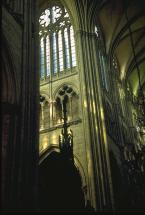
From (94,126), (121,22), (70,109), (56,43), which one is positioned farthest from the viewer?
(121,22)

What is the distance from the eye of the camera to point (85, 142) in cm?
1483

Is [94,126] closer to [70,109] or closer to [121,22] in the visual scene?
[70,109]

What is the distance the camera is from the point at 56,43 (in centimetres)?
1991

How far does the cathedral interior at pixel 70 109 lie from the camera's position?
8.29 meters

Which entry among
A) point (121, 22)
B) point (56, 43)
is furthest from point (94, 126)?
point (121, 22)

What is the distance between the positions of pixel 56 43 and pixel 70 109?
16.3 feet

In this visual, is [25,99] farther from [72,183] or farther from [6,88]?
[72,183]

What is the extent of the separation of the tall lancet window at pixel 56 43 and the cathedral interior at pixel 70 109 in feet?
0.22

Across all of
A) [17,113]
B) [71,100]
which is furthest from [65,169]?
[71,100]

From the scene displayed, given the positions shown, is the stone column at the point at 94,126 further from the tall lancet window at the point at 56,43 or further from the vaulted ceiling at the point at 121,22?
the vaulted ceiling at the point at 121,22

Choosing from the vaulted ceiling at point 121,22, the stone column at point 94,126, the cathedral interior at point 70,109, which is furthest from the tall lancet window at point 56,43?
the vaulted ceiling at point 121,22

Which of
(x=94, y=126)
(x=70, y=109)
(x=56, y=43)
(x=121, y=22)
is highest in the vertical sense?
(x=121, y=22)

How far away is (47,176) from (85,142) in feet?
10.6

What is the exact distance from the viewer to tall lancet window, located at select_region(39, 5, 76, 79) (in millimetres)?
19016
